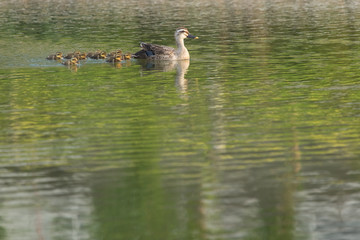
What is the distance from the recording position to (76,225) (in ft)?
32.3

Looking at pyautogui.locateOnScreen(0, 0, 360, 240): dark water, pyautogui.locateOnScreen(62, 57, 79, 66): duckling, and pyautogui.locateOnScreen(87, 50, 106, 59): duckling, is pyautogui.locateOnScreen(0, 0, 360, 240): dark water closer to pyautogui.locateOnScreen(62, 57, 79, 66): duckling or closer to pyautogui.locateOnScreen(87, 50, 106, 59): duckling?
pyautogui.locateOnScreen(87, 50, 106, 59): duckling

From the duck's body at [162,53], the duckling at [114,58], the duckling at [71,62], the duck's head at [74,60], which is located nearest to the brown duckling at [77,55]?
the duck's head at [74,60]

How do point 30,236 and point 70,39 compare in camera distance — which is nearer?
point 30,236

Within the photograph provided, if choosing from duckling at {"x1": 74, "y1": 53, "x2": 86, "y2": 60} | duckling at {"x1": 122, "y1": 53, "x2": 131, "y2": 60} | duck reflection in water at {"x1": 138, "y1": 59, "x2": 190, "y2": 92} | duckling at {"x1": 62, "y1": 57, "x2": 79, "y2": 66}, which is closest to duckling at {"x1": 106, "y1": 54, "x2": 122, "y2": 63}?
duckling at {"x1": 122, "y1": 53, "x2": 131, "y2": 60}

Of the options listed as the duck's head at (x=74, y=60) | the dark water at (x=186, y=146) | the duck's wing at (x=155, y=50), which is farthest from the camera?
the duck's wing at (x=155, y=50)

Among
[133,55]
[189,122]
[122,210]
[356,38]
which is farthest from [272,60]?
[122,210]

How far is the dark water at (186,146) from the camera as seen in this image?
997cm

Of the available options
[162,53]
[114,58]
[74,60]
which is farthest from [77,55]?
[162,53]

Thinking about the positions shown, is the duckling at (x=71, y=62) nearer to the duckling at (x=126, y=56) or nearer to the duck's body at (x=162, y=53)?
the duckling at (x=126, y=56)

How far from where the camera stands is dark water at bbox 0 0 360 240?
9.97 meters

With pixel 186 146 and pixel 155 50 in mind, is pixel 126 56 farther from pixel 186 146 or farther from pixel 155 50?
pixel 186 146

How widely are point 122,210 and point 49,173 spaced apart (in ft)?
8.09

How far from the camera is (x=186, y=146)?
14008mm

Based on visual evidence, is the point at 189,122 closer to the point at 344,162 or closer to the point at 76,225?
the point at 344,162
